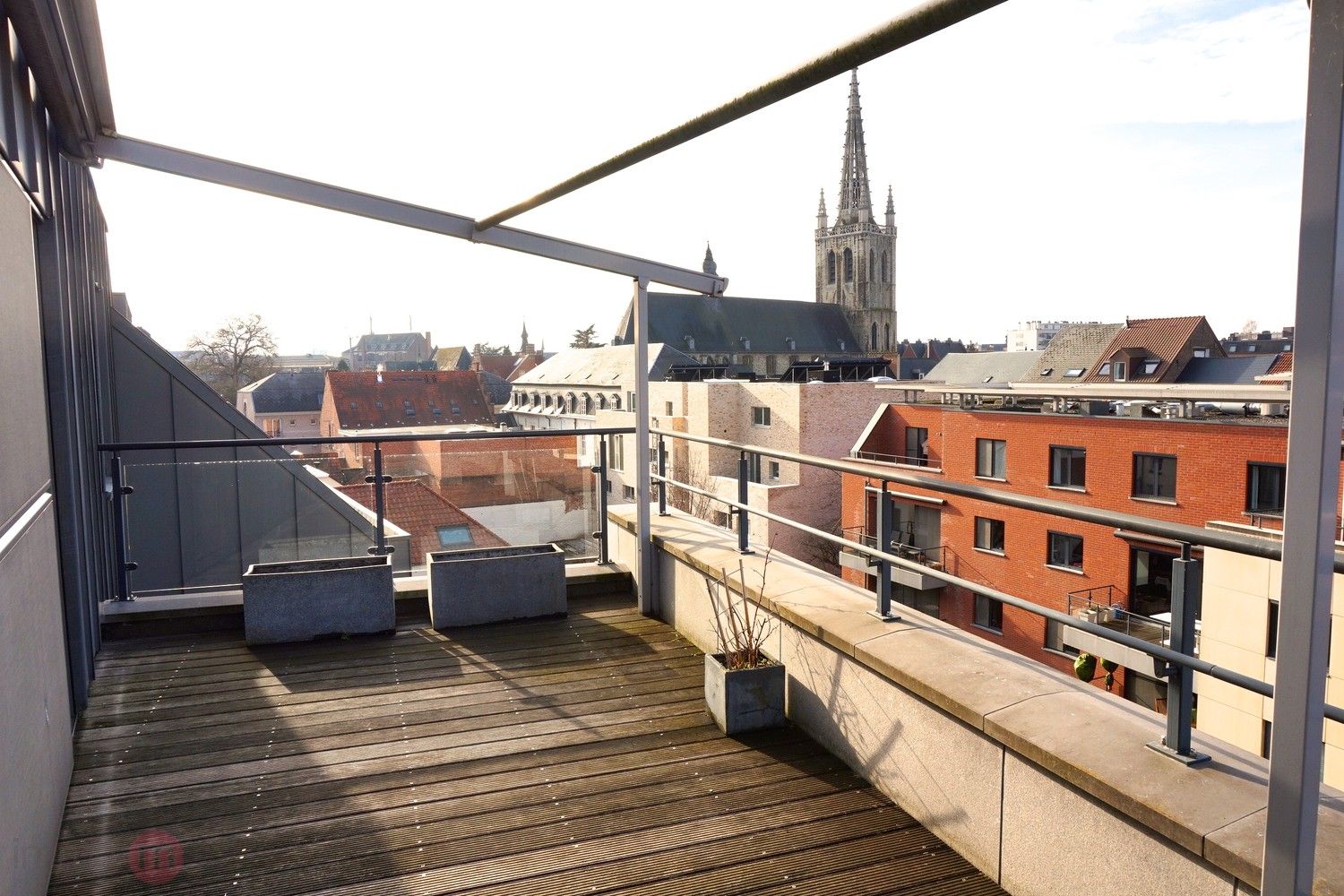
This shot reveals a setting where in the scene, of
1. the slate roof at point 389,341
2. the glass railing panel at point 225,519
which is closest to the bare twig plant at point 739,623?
the glass railing panel at point 225,519

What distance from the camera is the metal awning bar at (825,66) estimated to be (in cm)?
156

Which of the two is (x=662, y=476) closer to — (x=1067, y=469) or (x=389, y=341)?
(x=1067, y=469)

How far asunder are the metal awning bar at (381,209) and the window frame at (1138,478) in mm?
19090

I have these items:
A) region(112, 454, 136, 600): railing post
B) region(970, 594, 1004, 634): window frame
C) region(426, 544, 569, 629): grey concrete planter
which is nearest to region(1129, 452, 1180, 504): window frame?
region(970, 594, 1004, 634): window frame

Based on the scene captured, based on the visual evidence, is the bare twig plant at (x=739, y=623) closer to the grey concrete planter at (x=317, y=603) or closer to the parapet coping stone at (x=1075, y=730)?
the parapet coping stone at (x=1075, y=730)

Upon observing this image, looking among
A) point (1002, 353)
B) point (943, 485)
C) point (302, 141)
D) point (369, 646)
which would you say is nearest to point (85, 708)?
point (369, 646)

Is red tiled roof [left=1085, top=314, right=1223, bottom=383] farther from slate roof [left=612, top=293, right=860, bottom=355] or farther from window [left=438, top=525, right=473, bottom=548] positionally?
window [left=438, top=525, right=473, bottom=548]

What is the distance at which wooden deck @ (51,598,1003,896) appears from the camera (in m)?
2.47

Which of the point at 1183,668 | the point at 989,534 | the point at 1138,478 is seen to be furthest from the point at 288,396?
the point at 989,534

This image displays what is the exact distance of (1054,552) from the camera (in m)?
23.1

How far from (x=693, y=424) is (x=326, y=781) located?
1633 inches

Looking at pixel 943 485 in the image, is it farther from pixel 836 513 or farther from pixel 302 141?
pixel 836 513

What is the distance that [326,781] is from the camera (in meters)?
3.05

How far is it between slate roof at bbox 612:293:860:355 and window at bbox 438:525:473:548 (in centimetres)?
5979
